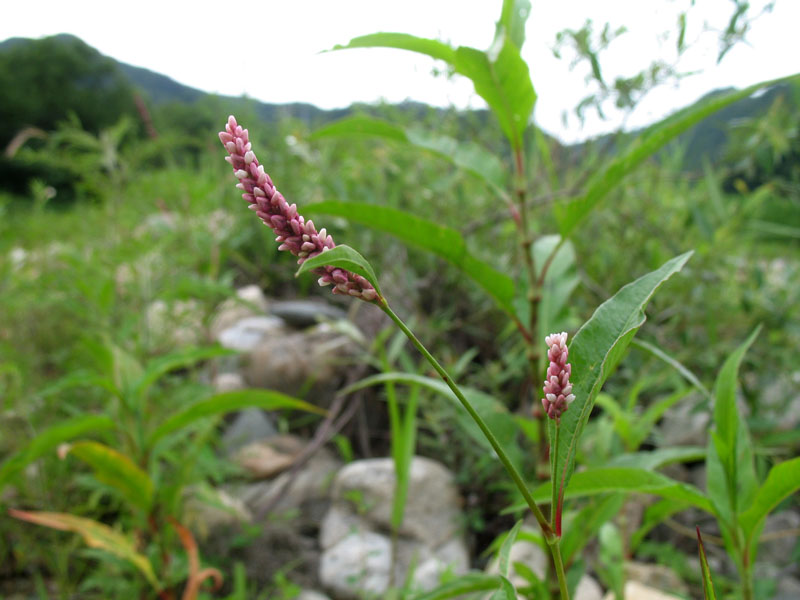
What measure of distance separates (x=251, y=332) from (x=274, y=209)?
2.37 meters

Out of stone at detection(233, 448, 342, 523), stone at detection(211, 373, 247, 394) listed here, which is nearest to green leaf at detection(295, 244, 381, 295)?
stone at detection(233, 448, 342, 523)

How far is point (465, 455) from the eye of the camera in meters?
1.88

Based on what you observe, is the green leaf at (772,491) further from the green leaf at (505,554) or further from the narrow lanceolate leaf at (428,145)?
the narrow lanceolate leaf at (428,145)

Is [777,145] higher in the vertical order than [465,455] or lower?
higher

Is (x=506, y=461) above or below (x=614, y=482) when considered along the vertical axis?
above

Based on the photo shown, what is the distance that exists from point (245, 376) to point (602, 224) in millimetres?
1565

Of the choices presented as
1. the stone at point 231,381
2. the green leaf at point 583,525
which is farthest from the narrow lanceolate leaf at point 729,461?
the stone at point 231,381

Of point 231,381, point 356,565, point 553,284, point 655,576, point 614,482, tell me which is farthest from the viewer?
point 231,381

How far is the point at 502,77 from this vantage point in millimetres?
Answer: 721

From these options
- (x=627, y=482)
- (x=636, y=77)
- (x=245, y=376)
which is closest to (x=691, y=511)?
(x=636, y=77)

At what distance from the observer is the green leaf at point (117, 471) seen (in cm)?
108

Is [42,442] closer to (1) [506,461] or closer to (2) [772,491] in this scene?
(1) [506,461]

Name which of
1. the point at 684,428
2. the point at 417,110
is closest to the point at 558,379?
the point at 684,428

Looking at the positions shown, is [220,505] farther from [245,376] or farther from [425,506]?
[245,376]
